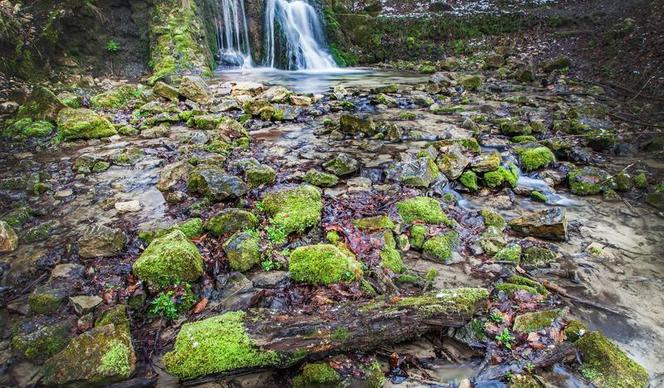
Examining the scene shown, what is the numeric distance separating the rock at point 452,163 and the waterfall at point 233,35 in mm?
12748

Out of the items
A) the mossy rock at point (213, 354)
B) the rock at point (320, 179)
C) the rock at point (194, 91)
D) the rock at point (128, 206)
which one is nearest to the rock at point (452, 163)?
the rock at point (320, 179)

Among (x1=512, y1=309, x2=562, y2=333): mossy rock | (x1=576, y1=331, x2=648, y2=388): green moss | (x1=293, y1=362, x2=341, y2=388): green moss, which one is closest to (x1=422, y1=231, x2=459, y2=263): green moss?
(x1=512, y1=309, x2=562, y2=333): mossy rock

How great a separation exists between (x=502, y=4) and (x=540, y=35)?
14.2 feet

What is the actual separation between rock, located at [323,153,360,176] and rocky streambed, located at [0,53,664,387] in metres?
0.03

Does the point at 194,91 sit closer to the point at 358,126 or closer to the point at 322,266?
the point at 358,126

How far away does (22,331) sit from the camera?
2762 millimetres

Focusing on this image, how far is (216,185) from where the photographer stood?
4551 mm

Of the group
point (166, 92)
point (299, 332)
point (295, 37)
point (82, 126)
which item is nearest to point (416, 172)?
point (299, 332)

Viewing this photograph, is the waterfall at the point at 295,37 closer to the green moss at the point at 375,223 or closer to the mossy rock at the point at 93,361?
the green moss at the point at 375,223

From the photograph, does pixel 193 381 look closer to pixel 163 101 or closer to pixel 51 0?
pixel 163 101

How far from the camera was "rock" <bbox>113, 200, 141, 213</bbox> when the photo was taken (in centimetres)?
440

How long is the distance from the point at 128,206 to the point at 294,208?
2.04 metres

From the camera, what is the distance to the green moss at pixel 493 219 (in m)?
4.30

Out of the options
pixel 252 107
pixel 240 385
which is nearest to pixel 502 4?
pixel 252 107
